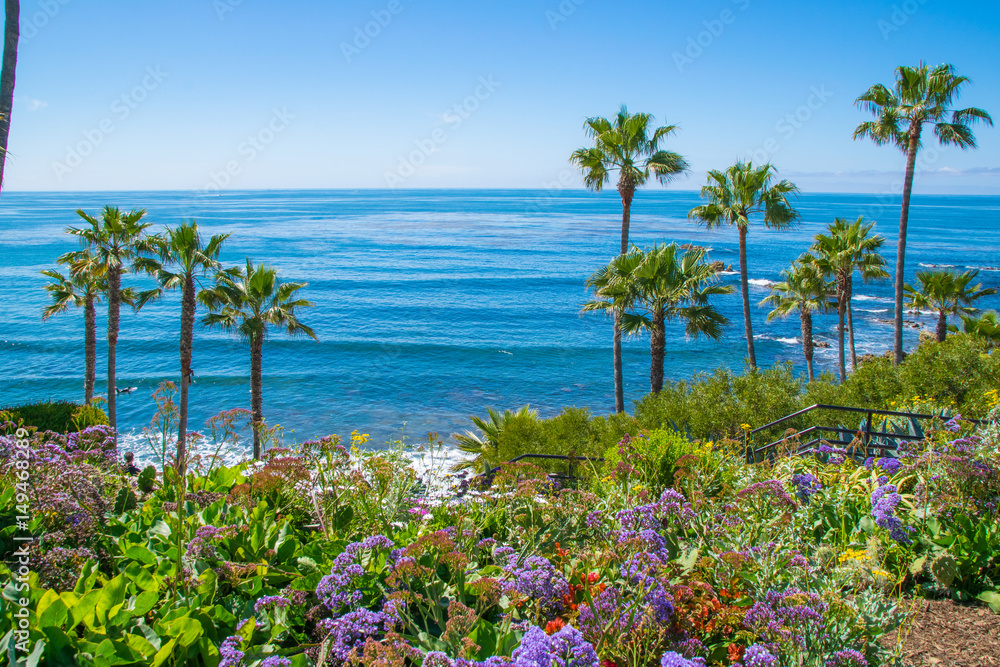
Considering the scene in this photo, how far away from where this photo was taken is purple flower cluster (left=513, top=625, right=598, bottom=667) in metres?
2.29

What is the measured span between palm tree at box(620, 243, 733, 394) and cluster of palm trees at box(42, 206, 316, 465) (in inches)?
489

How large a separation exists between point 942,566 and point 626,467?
244 centimetres

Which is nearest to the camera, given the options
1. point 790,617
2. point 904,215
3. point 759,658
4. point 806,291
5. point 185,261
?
point 759,658

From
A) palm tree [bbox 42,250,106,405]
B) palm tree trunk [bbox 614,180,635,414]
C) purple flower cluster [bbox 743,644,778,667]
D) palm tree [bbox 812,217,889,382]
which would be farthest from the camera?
palm tree [bbox 812,217,889,382]

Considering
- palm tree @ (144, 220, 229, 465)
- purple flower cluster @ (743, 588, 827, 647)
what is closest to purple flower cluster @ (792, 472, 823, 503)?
purple flower cluster @ (743, 588, 827, 647)

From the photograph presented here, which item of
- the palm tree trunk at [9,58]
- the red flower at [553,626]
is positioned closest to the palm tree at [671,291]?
the palm tree trunk at [9,58]

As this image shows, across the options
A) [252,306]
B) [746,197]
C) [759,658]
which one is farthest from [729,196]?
[759,658]

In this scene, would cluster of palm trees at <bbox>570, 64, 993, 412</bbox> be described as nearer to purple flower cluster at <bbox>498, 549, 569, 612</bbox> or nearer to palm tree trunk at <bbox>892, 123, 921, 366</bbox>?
palm tree trunk at <bbox>892, 123, 921, 366</bbox>

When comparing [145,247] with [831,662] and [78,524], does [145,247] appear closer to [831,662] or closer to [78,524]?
[78,524]

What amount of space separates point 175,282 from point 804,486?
1930cm

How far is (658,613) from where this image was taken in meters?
2.92

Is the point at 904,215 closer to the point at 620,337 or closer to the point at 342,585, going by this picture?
the point at 620,337

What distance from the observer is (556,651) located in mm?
2418

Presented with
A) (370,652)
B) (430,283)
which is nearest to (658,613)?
(370,652)
